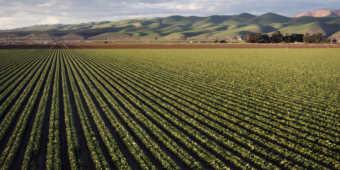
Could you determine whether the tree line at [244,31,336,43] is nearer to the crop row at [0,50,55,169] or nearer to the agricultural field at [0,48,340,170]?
the agricultural field at [0,48,340,170]

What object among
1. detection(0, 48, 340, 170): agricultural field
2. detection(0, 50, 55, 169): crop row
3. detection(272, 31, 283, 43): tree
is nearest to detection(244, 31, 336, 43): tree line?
detection(272, 31, 283, 43): tree

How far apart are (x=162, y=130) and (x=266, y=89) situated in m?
15.8

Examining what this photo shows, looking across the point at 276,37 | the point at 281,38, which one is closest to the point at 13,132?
the point at 276,37

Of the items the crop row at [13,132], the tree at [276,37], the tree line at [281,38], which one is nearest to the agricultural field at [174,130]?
the crop row at [13,132]

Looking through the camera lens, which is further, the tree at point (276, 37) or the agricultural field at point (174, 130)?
the tree at point (276, 37)

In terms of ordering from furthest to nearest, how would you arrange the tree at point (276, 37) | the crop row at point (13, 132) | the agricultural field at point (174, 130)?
the tree at point (276, 37) → the agricultural field at point (174, 130) → the crop row at point (13, 132)

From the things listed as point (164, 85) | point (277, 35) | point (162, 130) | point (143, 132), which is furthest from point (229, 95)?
point (277, 35)

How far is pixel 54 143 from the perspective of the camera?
11312 mm

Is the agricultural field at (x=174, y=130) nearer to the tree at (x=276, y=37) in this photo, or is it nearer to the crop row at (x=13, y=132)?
the crop row at (x=13, y=132)

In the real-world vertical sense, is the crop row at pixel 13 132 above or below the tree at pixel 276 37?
below

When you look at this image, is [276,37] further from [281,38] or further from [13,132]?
[13,132]

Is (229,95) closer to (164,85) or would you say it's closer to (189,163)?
(164,85)

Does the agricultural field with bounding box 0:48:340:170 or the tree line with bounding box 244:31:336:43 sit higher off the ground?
the tree line with bounding box 244:31:336:43

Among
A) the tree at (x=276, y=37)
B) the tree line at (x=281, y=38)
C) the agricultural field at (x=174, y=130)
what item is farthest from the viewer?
the tree at (x=276, y=37)
